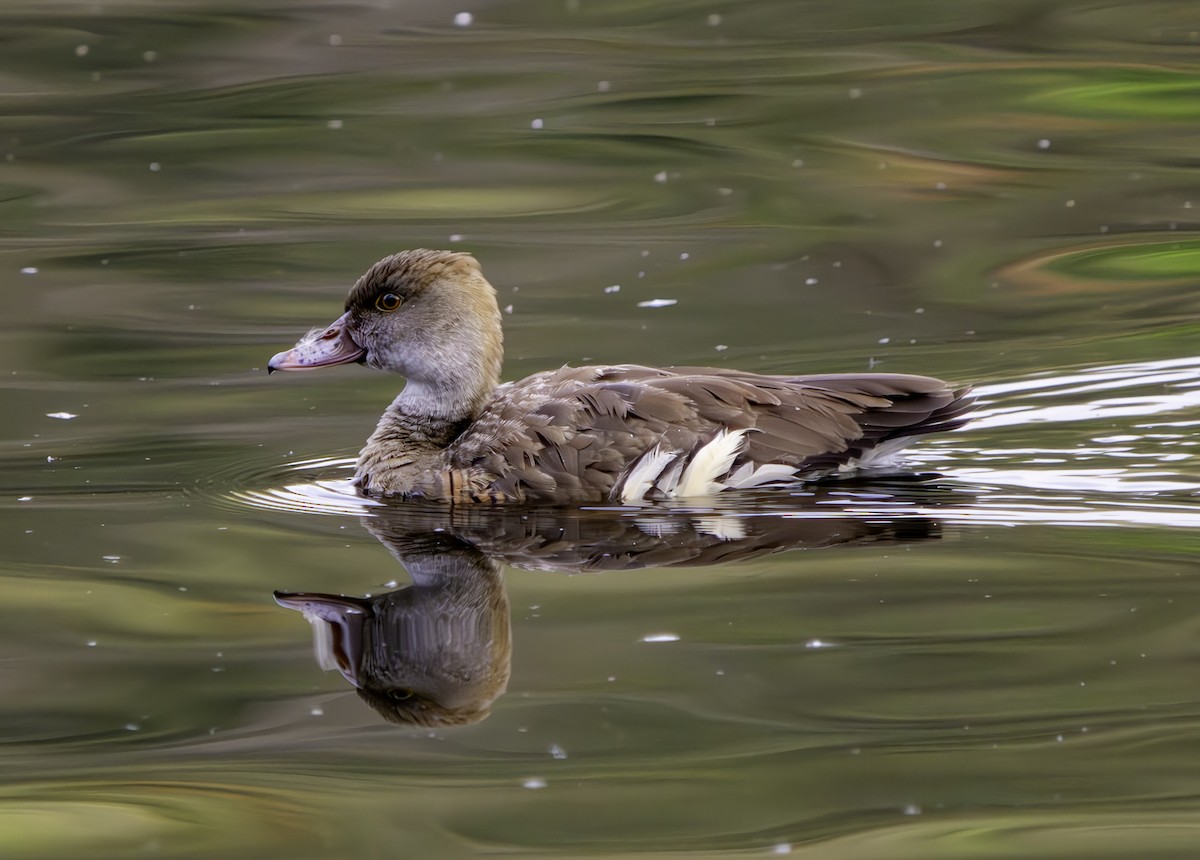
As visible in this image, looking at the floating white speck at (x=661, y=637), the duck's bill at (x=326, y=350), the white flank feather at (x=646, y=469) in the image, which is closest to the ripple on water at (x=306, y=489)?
the duck's bill at (x=326, y=350)

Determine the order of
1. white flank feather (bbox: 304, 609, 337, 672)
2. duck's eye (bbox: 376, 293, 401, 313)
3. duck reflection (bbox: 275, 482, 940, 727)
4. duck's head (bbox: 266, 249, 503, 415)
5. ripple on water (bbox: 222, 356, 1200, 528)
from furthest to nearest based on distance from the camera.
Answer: duck's eye (bbox: 376, 293, 401, 313), duck's head (bbox: 266, 249, 503, 415), ripple on water (bbox: 222, 356, 1200, 528), white flank feather (bbox: 304, 609, 337, 672), duck reflection (bbox: 275, 482, 940, 727)

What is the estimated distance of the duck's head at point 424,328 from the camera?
363 inches

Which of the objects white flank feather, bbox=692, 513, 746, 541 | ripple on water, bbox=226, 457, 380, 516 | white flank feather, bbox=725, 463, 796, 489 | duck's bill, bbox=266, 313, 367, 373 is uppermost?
duck's bill, bbox=266, 313, 367, 373

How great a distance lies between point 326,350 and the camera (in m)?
9.41

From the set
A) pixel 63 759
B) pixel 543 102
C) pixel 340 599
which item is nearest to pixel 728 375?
pixel 340 599

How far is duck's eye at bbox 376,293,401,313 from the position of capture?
9328 millimetres

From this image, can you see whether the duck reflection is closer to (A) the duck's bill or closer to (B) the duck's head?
(B) the duck's head

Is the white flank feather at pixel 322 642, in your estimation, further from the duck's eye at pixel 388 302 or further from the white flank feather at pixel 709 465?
the duck's eye at pixel 388 302

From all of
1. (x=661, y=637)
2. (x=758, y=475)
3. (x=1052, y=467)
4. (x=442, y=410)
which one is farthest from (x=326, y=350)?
(x=1052, y=467)

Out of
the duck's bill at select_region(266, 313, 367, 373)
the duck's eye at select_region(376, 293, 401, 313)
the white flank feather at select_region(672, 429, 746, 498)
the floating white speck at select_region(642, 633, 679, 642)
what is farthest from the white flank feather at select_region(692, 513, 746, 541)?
the duck's bill at select_region(266, 313, 367, 373)

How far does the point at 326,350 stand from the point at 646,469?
191 centimetres

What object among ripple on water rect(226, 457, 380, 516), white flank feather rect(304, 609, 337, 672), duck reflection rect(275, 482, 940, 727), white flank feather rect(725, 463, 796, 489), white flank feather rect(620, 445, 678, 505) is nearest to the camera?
duck reflection rect(275, 482, 940, 727)

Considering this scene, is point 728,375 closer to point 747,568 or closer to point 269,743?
point 747,568

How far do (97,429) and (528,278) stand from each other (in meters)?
3.94
